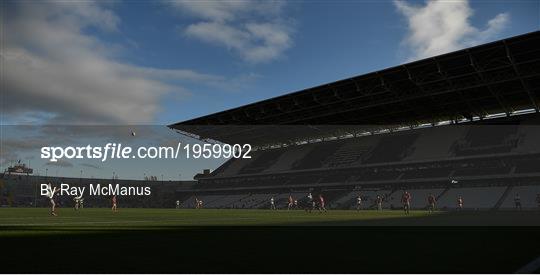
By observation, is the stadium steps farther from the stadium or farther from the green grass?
the green grass

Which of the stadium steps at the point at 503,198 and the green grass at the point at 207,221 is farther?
the stadium steps at the point at 503,198

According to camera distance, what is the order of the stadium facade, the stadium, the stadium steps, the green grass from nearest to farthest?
the green grass, the stadium, the stadium steps, the stadium facade

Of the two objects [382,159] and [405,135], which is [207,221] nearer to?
[382,159]

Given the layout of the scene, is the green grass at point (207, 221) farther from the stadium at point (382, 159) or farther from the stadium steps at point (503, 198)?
the stadium steps at point (503, 198)

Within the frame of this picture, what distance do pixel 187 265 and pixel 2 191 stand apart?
339ft

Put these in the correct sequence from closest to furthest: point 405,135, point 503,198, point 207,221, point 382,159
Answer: point 207,221
point 503,198
point 382,159
point 405,135

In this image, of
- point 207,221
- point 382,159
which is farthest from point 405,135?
point 207,221

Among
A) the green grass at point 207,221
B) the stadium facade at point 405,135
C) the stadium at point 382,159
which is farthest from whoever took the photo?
the stadium facade at point 405,135

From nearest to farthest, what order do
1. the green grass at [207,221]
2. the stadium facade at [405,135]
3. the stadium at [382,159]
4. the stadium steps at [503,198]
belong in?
the green grass at [207,221], the stadium at [382,159], the stadium steps at [503,198], the stadium facade at [405,135]

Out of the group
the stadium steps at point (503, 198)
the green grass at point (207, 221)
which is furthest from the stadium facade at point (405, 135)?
the green grass at point (207, 221)

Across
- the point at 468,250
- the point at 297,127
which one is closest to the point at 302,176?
the point at 297,127

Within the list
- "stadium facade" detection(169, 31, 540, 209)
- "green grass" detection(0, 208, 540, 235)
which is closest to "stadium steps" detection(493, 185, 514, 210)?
"stadium facade" detection(169, 31, 540, 209)

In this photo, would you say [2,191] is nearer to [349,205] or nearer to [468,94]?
[349,205]

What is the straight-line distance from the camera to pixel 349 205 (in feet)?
180
